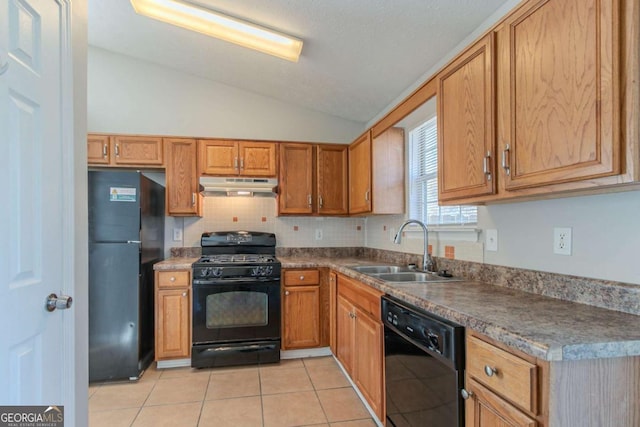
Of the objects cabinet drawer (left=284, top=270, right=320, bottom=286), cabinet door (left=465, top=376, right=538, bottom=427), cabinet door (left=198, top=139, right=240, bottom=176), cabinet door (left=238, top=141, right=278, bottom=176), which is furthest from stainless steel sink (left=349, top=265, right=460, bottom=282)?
cabinet door (left=198, top=139, right=240, bottom=176)

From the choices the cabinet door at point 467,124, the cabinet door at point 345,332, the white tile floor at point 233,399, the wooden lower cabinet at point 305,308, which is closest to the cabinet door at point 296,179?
the wooden lower cabinet at point 305,308

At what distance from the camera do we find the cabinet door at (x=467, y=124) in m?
1.39

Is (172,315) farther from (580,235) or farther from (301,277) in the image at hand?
(580,235)

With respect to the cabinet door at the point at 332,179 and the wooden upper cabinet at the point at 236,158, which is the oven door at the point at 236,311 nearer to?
the cabinet door at the point at 332,179

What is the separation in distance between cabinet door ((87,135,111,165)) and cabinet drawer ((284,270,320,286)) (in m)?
2.04

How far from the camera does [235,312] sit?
2846 mm

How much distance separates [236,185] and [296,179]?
64cm

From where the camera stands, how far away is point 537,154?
1155 millimetres

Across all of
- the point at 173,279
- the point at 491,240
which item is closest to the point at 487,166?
the point at 491,240

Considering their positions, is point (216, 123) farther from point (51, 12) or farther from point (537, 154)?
point (537, 154)

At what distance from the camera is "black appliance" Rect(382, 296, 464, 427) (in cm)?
116

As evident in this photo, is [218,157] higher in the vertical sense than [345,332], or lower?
higher

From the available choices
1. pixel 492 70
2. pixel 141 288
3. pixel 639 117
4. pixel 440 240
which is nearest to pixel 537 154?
pixel 639 117

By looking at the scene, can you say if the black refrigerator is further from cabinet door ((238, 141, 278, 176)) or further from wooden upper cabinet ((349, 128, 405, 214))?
wooden upper cabinet ((349, 128, 405, 214))
